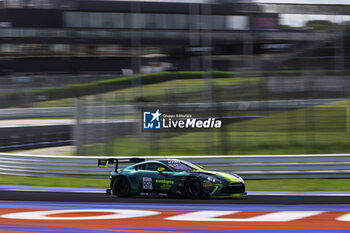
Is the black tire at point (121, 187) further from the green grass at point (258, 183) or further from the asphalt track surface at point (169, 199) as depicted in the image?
the green grass at point (258, 183)

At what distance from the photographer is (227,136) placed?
1490 cm

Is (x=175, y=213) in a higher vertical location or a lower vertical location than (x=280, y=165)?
lower

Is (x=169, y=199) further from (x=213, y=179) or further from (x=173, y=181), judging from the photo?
(x=213, y=179)

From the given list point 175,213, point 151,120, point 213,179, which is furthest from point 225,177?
point 151,120

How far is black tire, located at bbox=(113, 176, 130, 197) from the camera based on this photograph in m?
11.3

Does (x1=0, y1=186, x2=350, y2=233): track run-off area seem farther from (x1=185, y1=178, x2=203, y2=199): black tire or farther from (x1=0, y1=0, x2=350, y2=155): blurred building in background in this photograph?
(x1=0, y1=0, x2=350, y2=155): blurred building in background

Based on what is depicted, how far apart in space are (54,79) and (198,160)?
16.9m

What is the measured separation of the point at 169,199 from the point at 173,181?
39 cm

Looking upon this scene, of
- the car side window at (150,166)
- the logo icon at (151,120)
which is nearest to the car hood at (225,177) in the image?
the car side window at (150,166)

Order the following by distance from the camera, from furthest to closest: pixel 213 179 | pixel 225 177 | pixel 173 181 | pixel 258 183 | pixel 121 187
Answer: pixel 258 183
pixel 121 187
pixel 173 181
pixel 225 177
pixel 213 179

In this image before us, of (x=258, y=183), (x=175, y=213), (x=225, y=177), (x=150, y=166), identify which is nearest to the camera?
(x=175, y=213)

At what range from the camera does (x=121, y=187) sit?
37.4ft

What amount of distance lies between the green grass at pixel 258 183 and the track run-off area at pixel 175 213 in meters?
0.97

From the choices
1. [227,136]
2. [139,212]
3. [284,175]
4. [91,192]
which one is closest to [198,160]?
[227,136]
